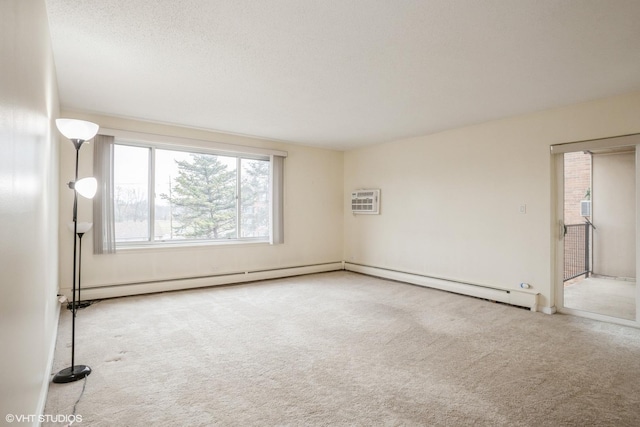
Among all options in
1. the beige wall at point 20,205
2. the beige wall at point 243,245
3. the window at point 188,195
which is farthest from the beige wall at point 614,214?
the beige wall at point 20,205

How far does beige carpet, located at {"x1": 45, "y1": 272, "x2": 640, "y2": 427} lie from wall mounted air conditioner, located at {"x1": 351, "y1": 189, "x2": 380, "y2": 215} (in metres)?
2.39

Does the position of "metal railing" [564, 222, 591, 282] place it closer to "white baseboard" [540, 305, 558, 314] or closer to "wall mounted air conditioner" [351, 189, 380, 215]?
"white baseboard" [540, 305, 558, 314]

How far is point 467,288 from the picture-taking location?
4.97 m

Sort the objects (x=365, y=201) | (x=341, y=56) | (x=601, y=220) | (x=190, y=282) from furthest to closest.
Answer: (x=365, y=201), (x=601, y=220), (x=190, y=282), (x=341, y=56)

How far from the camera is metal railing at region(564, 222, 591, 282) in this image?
5598 millimetres

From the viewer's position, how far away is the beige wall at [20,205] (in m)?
1.12

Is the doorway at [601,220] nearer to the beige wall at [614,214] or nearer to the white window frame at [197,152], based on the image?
the beige wall at [614,214]

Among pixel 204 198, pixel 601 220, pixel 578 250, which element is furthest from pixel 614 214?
pixel 204 198

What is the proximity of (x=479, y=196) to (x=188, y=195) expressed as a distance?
440cm

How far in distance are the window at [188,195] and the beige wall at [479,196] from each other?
215 centimetres

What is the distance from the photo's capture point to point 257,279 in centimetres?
588

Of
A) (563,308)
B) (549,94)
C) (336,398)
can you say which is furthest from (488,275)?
(336,398)

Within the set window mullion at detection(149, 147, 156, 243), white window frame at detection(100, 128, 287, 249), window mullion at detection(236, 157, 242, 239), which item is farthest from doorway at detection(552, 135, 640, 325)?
window mullion at detection(149, 147, 156, 243)

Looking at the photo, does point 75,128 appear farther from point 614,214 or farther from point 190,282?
point 614,214
